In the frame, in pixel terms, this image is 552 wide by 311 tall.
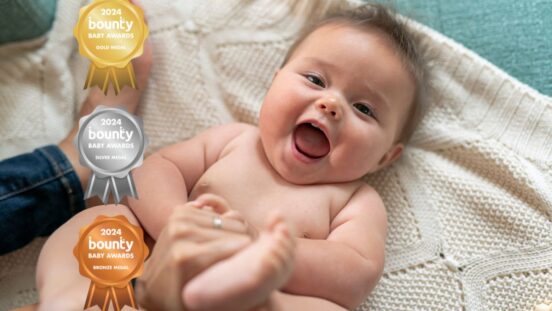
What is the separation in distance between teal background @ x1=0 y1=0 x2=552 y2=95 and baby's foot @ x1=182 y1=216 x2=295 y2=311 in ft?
1.89

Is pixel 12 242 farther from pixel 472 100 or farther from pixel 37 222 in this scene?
pixel 472 100

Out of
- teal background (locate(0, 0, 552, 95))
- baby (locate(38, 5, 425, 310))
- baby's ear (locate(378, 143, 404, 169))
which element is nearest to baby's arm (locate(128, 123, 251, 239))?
baby (locate(38, 5, 425, 310))

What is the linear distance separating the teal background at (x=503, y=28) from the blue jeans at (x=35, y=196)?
57 cm

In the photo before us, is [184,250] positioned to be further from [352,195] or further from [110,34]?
[352,195]

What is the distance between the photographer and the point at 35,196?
701mm

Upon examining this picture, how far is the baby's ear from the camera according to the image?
808mm

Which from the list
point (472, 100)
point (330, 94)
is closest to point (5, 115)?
point (330, 94)

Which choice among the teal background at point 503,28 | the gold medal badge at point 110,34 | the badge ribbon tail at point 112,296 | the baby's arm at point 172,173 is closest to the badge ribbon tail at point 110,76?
the gold medal badge at point 110,34

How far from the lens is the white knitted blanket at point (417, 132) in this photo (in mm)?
751

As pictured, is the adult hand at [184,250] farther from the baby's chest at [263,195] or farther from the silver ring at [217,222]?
the baby's chest at [263,195]

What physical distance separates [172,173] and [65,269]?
0.61 ft

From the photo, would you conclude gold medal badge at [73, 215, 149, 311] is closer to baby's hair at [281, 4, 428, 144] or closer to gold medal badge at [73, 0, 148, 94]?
gold medal badge at [73, 0, 148, 94]

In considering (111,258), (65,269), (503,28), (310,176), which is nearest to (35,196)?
(65,269)

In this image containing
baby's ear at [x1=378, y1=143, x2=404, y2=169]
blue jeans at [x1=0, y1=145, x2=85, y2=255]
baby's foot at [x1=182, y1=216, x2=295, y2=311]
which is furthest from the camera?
baby's ear at [x1=378, y1=143, x2=404, y2=169]
